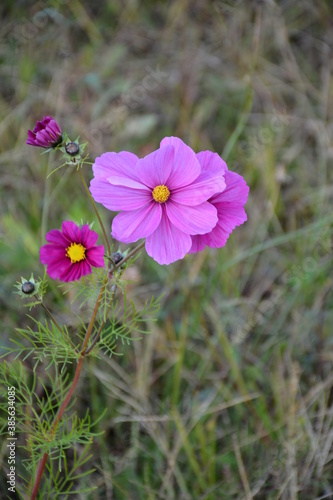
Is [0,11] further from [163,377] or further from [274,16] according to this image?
[163,377]

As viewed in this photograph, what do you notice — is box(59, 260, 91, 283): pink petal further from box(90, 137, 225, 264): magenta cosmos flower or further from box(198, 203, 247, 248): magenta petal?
box(198, 203, 247, 248): magenta petal

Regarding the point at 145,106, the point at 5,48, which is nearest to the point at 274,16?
the point at 145,106

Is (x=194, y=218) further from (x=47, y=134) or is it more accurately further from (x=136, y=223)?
(x=47, y=134)

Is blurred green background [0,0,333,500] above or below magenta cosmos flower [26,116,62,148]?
below

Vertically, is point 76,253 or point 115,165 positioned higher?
point 115,165

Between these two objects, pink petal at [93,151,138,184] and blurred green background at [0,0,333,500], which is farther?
blurred green background at [0,0,333,500]

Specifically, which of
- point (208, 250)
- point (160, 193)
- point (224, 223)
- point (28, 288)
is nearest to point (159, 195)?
point (160, 193)

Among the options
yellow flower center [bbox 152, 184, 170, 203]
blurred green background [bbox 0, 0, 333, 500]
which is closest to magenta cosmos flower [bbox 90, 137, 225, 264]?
yellow flower center [bbox 152, 184, 170, 203]
